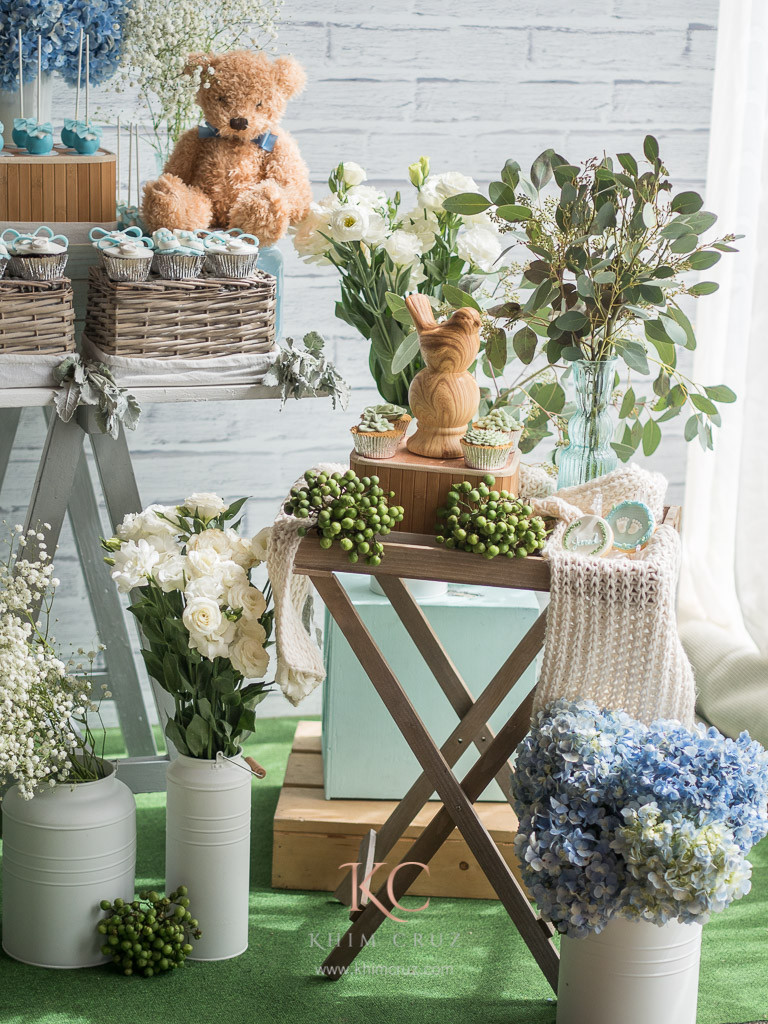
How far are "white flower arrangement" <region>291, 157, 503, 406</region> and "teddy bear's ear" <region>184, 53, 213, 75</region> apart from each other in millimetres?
286

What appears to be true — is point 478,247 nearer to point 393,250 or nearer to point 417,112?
point 393,250

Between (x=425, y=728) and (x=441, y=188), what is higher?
(x=441, y=188)

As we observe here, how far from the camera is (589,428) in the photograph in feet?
6.17

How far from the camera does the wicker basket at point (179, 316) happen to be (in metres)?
1.93

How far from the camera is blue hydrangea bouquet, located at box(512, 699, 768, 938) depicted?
4.93 feet

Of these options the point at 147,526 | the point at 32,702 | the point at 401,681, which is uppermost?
the point at 147,526

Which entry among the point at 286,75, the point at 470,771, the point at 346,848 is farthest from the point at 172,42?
the point at 346,848

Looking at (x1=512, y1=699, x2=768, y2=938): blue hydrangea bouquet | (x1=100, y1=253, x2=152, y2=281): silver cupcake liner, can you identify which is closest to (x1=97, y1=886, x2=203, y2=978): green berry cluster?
(x1=512, y1=699, x2=768, y2=938): blue hydrangea bouquet

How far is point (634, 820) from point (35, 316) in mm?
1212

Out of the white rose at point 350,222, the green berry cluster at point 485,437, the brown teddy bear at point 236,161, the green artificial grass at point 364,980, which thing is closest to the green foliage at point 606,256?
the white rose at point 350,222

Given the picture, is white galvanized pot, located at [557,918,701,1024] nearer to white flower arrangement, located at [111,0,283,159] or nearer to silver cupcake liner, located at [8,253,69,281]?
silver cupcake liner, located at [8,253,69,281]

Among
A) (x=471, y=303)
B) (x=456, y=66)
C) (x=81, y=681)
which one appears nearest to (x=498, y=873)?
(x=81, y=681)

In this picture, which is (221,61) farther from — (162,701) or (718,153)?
(718,153)

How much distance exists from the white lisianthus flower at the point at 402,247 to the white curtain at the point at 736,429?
3.40 feet
